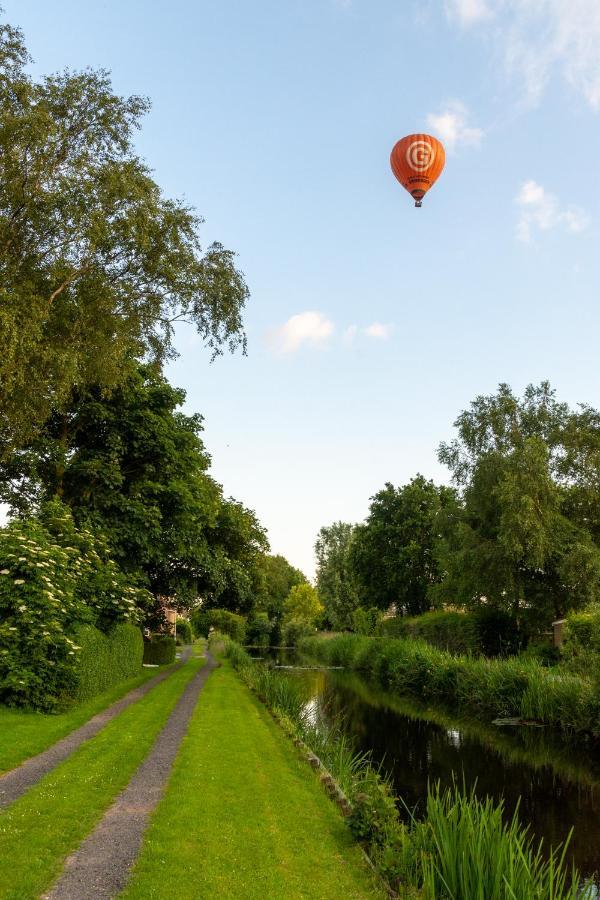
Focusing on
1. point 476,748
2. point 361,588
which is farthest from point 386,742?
point 361,588

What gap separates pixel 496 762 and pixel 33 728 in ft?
35.9

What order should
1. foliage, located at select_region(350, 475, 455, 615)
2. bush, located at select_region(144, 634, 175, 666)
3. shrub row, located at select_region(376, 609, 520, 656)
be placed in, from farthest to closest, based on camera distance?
foliage, located at select_region(350, 475, 455, 615) → bush, located at select_region(144, 634, 175, 666) → shrub row, located at select_region(376, 609, 520, 656)

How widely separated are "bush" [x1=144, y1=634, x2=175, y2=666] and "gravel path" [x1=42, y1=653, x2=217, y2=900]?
26982 millimetres

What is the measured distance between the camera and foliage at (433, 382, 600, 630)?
1252 inches

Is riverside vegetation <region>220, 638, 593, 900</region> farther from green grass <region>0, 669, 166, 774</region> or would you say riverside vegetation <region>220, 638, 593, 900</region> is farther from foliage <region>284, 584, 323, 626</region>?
foliage <region>284, 584, 323, 626</region>

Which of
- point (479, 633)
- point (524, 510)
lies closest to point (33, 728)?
point (524, 510)

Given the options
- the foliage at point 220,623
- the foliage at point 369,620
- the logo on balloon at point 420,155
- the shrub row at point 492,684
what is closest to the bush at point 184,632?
the foliage at point 220,623

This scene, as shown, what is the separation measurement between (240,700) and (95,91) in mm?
18627

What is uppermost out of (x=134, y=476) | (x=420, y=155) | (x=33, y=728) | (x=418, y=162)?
(x=420, y=155)

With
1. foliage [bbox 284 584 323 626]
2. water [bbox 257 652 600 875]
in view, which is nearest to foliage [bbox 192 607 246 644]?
foliage [bbox 284 584 323 626]

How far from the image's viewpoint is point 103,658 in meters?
20.0

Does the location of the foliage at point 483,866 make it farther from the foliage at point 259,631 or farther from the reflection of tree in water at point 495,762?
the foliage at point 259,631

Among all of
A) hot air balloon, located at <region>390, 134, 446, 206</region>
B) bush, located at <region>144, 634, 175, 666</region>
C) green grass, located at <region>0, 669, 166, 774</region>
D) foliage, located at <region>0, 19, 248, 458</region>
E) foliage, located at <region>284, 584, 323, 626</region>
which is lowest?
green grass, located at <region>0, 669, 166, 774</region>

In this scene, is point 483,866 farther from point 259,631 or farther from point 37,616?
point 259,631
